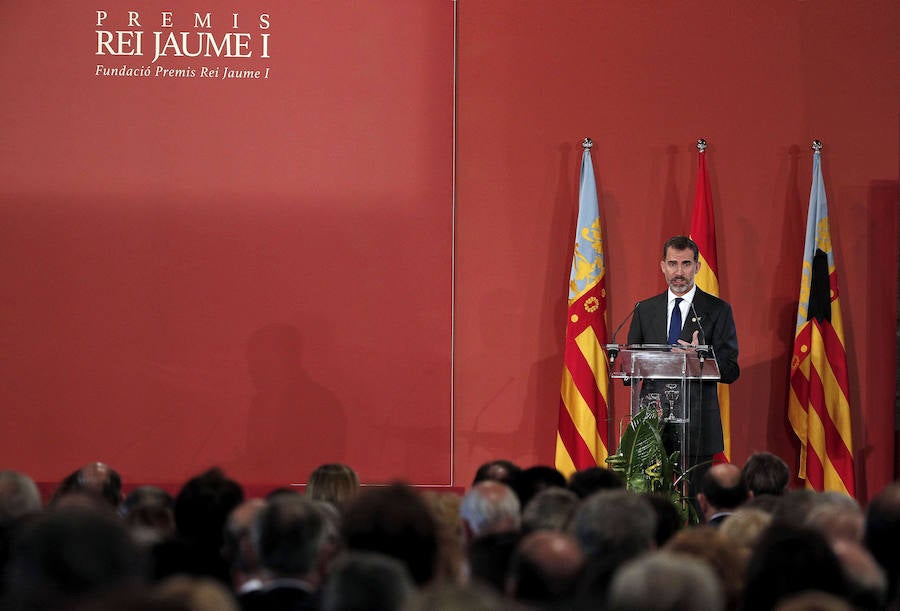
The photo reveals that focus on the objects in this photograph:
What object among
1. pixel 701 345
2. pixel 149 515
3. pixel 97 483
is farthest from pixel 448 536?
pixel 701 345

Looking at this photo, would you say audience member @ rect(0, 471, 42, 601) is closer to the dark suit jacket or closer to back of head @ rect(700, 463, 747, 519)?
back of head @ rect(700, 463, 747, 519)

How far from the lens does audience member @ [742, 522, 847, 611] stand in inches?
94.0

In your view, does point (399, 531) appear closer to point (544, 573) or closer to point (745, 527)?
point (544, 573)

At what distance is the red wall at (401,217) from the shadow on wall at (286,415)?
0.01 metres

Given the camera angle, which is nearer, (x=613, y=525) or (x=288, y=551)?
(x=288, y=551)

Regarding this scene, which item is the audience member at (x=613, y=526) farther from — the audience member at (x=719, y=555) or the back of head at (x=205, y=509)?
the back of head at (x=205, y=509)

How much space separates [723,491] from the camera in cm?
404

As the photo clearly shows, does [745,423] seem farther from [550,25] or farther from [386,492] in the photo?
[386,492]

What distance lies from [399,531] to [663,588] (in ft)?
2.66

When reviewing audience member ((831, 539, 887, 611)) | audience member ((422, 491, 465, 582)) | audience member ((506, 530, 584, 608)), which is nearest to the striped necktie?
audience member ((422, 491, 465, 582))

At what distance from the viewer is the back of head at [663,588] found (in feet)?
6.33

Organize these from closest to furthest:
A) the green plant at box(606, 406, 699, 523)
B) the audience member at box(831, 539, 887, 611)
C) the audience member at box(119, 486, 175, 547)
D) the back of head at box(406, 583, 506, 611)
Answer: the back of head at box(406, 583, 506, 611) < the audience member at box(831, 539, 887, 611) < the audience member at box(119, 486, 175, 547) < the green plant at box(606, 406, 699, 523)

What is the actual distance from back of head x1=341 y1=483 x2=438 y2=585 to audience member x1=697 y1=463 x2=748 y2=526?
5.50 ft

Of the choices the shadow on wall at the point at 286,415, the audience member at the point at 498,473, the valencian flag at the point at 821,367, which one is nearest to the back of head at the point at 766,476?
the audience member at the point at 498,473
